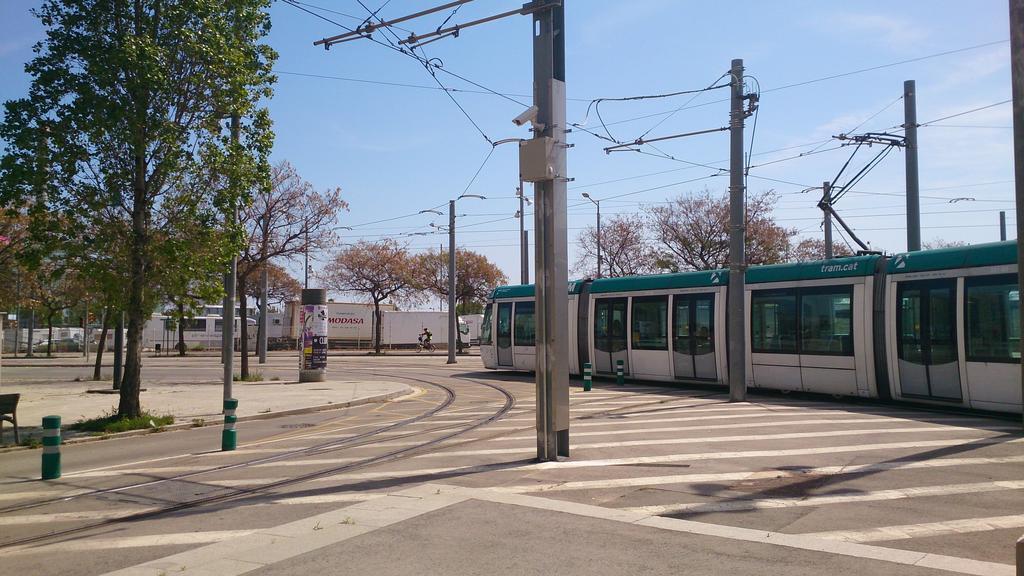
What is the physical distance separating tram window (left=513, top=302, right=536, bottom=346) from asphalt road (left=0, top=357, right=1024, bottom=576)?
12.6 meters

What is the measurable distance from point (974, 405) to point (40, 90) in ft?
62.6

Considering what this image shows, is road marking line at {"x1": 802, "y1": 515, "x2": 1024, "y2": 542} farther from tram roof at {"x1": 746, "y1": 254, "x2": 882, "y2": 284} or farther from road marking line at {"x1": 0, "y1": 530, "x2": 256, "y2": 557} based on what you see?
tram roof at {"x1": 746, "y1": 254, "x2": 882, "y2": 284}

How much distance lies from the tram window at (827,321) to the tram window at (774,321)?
0.32 metres

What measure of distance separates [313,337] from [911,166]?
20567mm

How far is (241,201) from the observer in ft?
55.3

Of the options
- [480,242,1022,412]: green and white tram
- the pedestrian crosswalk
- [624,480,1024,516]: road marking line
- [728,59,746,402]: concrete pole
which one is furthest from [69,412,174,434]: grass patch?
[480,242,1022,412]: green and white tram

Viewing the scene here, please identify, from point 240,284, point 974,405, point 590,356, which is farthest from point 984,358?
point 240,284

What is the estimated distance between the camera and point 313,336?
28406mm

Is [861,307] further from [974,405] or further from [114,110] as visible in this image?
[114,110]

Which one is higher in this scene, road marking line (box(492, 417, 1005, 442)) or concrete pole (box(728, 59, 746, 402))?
concrete pole (box(728, 59, 746, 402))

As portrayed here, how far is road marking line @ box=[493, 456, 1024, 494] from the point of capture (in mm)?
9266

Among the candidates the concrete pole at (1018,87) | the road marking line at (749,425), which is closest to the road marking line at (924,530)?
the concrete pole at (1018,87)

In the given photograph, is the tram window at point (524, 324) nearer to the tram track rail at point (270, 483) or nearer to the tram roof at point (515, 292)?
the tram roof at point (515, 292)

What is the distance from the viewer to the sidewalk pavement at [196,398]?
18031 millimetres
